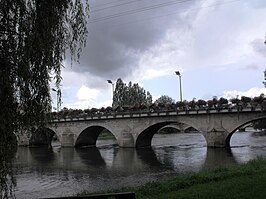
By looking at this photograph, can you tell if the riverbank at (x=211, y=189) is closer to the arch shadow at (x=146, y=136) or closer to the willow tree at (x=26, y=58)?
the willow tree at (x=26, y=58)

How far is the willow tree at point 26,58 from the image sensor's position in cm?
706

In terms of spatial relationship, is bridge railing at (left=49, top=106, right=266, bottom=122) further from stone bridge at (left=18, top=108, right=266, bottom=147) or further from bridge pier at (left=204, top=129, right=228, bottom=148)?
bridge pier at (left=204, top=129, right=228, bottom=148)

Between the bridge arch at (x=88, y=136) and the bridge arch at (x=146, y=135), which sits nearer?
the bridge arch at (x=146, y=135)

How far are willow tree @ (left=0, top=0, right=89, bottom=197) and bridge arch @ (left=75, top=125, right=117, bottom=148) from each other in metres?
51.8

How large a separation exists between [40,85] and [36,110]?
1.71ft

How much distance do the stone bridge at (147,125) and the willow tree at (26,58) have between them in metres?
34.8

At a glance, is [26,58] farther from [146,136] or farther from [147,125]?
[146,136]

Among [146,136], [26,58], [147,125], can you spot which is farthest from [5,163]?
[146,136]

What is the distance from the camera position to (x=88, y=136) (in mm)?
63156

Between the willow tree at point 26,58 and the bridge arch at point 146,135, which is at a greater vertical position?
the willow tree at point 26,58

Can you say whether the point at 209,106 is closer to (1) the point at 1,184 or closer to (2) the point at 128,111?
(2) the point at 128,111

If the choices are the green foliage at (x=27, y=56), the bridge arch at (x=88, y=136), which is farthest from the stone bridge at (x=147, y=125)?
the green foliage at (x=27, y=56)

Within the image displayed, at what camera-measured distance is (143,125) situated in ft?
173

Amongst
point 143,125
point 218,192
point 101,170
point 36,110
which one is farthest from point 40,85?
point 143,125
